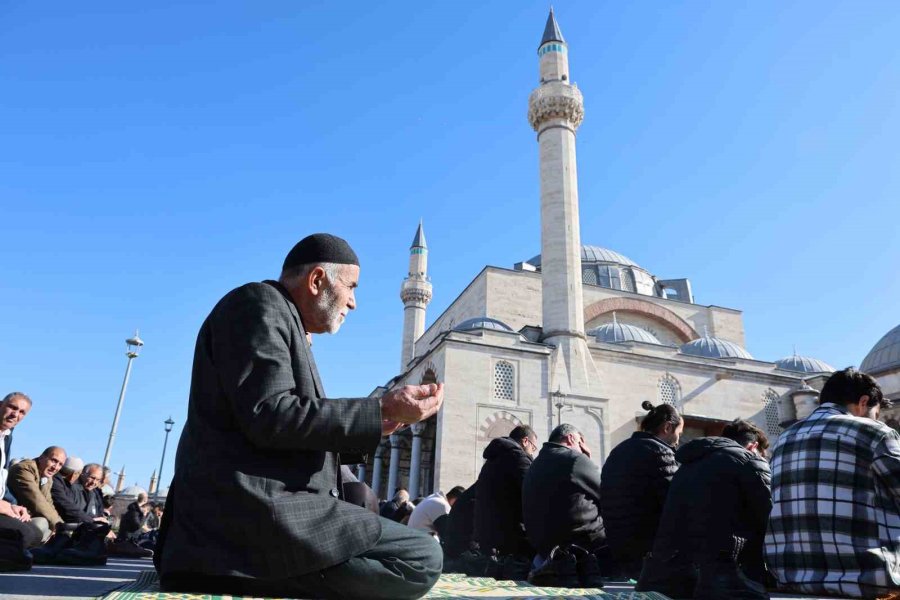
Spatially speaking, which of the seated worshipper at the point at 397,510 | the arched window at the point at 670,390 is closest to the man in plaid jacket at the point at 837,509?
the seated worshipper at the point at 397,510

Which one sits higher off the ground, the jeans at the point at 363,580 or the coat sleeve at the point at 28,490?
the coat sleeve at the point at 28,490

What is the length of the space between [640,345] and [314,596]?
71.2ft

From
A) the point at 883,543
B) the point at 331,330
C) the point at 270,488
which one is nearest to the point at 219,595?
the point at 270,488

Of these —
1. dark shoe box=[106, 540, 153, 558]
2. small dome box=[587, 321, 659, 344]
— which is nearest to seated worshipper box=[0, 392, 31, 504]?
dark shoe box=[106, 540, 153, 558]

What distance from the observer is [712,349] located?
24.1 m

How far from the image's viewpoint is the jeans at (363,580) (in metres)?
1.80

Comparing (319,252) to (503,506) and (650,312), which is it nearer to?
(503,506)

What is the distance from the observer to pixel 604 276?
31.0m

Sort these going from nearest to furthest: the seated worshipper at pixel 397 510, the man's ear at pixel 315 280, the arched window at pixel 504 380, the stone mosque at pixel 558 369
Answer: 1. the man's ear at pixel 315 280
2. the seated worshipper at pixel 397 510
3. the stone mosque at pixel 558 369
4. the arched window at pixel 504 380

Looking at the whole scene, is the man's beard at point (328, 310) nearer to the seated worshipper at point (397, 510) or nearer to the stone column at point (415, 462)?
the seated worshipper at point (397, 510)

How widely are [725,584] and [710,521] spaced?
33 cm

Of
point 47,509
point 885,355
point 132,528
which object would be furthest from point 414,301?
point 47,509

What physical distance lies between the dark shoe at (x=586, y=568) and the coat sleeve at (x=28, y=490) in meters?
4.22

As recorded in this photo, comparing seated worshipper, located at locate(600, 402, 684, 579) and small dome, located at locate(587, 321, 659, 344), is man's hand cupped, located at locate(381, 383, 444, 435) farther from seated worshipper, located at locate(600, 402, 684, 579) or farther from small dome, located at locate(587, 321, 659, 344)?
small dome, located at locate(587, 321, 659, 344)
